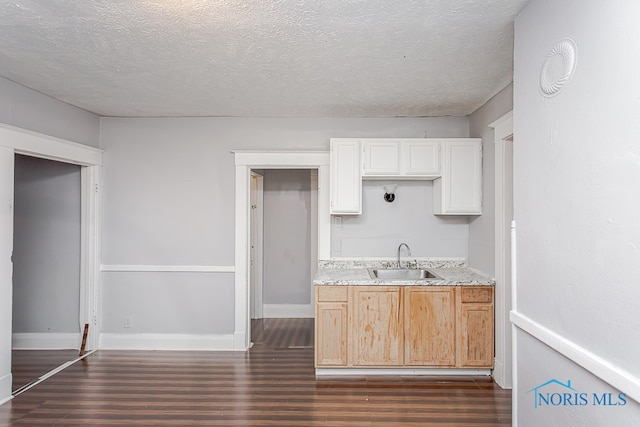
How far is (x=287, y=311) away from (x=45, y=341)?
9.07 ft

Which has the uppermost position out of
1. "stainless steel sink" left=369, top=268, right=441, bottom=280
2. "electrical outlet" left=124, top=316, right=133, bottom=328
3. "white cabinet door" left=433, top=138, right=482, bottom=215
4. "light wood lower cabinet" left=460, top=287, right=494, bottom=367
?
"white cabinet door" left=433, top=138, right=482, bottom=215

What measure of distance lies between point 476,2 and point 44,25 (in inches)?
89.2

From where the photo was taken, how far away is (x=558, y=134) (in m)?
1.56

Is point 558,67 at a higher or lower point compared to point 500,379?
higher

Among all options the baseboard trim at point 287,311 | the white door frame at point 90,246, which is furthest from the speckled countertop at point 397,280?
the white door frame at point 90,246

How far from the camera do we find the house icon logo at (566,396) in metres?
1.25

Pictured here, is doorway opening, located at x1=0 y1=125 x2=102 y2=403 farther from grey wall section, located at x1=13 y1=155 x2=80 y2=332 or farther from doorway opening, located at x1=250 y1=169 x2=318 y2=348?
doorway opening, located at x1=250 y1=169 x2=318 y2=348

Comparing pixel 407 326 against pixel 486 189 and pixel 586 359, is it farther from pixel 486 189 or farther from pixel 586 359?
pixel 586 359

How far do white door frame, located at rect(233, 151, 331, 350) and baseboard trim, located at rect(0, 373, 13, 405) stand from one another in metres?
1.84

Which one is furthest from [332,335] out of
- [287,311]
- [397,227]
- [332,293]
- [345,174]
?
[287,311]

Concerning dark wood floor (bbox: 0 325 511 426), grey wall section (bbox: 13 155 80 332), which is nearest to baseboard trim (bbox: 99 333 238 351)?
dark wood floor (bbox: 0 325 511 426)

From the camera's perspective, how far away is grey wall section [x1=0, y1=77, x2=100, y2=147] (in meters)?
2.98

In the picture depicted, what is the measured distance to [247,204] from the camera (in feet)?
13.4

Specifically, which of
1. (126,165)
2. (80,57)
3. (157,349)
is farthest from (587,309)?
(126,165)
